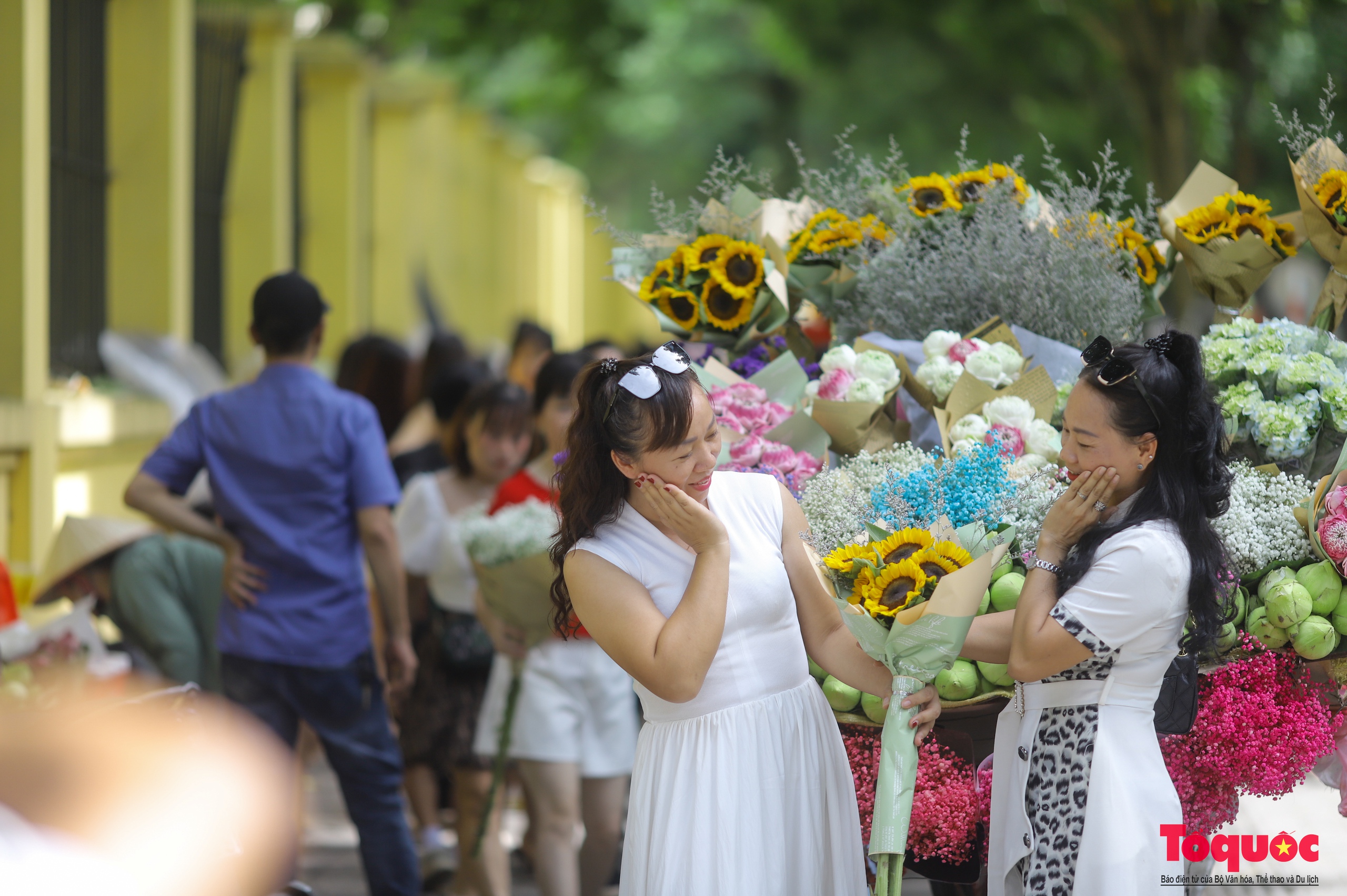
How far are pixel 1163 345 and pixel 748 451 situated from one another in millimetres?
1090

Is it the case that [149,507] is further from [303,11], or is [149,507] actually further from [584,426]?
[303,11]

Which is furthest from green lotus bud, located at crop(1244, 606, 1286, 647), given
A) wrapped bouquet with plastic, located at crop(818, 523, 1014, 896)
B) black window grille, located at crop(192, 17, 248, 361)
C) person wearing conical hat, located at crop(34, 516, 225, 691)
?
black window grille, located at crop(192, 17, 248, 361)

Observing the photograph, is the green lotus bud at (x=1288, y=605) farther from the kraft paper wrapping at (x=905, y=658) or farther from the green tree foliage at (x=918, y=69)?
the green tree foliage at (x=918, y=69)

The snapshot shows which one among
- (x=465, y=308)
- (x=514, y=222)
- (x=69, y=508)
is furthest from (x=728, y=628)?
(x=514, y=222)

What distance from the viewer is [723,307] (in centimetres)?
379

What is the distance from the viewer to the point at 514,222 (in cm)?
2338

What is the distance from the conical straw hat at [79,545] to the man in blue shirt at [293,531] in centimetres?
52

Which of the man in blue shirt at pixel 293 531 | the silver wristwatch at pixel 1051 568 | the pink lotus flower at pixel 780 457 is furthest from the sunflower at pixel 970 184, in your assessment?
the man in blue shirt at pixel 293 531

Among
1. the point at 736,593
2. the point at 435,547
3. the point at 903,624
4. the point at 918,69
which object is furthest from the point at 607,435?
the point at 918,69

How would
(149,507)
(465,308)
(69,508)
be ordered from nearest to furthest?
(149,507) → (69,508) → (465,308)

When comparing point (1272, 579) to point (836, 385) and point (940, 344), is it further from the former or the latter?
point (836, 385)

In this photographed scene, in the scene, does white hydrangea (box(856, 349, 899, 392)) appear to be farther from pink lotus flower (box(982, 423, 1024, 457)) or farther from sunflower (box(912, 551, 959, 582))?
sunflower (box(912, 551, 959, 582))

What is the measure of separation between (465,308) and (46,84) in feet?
40.1

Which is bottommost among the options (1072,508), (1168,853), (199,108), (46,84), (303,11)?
(1168,853)
